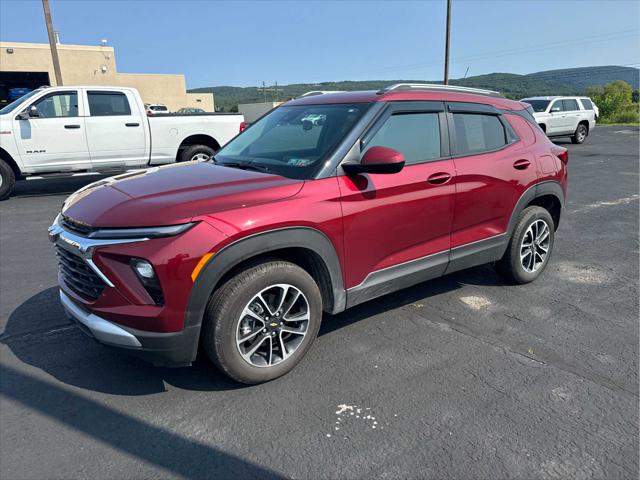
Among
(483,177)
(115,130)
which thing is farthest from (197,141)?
(483,177)

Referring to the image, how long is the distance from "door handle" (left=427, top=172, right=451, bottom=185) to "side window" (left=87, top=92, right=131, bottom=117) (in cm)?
797

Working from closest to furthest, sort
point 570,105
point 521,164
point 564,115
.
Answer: point 521,164 → point 564,115 → point 570,105

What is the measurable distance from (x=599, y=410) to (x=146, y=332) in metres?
2.65

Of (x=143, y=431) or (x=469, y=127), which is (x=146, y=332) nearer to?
(x=143, y=431)

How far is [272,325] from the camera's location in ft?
9.45

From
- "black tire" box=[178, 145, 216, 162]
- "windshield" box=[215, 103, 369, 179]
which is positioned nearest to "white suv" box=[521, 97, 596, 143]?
"black tire" box=[178, 145, 216, 162]

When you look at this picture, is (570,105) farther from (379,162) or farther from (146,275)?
(146,275)

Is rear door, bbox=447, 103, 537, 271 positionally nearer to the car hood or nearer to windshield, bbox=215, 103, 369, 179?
windshield, bbox=215, 103, 369, 179

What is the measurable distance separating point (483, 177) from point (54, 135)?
830 cm

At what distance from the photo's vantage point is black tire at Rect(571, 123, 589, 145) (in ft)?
63.6

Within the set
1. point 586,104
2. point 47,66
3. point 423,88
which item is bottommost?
point 423,88

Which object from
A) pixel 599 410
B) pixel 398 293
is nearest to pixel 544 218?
pixel 398 293

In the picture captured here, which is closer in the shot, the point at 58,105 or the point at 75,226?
the point at 75,226

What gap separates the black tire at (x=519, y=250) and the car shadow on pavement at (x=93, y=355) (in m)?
0.81
